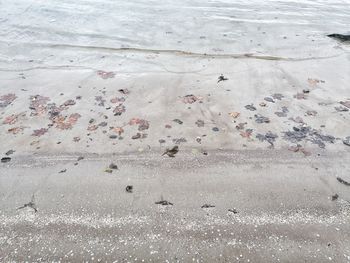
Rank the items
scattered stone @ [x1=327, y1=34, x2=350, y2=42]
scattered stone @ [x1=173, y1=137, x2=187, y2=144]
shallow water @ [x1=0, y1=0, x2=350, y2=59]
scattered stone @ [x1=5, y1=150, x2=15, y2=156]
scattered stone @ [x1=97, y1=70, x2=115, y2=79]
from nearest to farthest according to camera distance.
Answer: scattered stone @ [x1=5, y1=150, x2=15, y2=156] → scattered stone @ [x1=173, y1=137, x2=187, y2=144] → scattered stone @ [x1=97, y1=70, x2=115, y2=79] → shallow water @ [x1=0, y1=0, x2=350, y2=59] → scattered stone @ [x1=327, y1=34, x2=350, y2=42]

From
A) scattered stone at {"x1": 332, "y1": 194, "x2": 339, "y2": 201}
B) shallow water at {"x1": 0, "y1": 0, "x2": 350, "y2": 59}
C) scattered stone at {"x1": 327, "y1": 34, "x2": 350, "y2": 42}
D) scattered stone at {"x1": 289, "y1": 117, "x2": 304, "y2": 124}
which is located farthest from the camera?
scattered stone at {"x1": 327, "y1": 34, "x2": 350, "y2": 42}

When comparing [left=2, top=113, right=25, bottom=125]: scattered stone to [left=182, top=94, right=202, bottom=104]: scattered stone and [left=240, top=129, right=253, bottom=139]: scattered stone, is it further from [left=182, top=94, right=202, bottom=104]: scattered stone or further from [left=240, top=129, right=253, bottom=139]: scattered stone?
[left=240, top=129, right=253, bottom=139]: scattered stone

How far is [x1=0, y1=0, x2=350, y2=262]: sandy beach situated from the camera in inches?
148

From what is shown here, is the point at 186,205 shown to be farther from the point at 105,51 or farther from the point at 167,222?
the point at 105,51

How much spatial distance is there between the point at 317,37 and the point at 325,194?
17.7ft

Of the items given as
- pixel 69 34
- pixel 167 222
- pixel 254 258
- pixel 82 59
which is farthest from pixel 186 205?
pixel 69 34

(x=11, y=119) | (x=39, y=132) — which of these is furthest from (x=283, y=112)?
(x=11, y=119)

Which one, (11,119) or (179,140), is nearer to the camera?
(179,140)

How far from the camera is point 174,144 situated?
16.4 feet

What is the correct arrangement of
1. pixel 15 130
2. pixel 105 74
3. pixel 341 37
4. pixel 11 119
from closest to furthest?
pixel 15 130 → pixel 11 119 → pixel 105 74 → pixel 341 37

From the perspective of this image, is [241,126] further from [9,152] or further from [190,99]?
[9,152]

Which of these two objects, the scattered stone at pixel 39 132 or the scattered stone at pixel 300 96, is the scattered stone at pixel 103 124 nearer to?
the scattered stone at pixel 39 132

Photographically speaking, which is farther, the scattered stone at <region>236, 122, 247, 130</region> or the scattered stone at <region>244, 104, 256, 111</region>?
the scattered stone at <region>244, 104, 256, 111</region>

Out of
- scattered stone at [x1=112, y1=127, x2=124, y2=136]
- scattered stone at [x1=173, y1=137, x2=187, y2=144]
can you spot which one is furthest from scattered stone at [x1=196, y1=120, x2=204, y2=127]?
scattered stone at [x1=112, y1=127, x2=124, y2=136]
